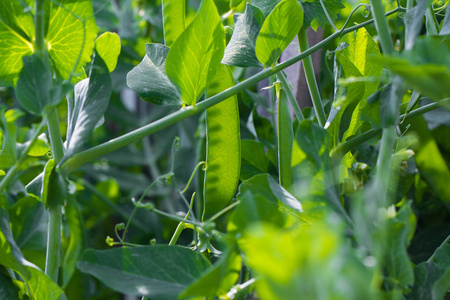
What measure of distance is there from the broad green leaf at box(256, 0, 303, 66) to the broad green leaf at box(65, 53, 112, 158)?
9cm

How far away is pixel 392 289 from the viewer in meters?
0.19

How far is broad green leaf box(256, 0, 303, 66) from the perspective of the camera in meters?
0.26

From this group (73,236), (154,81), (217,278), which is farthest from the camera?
(73,236)

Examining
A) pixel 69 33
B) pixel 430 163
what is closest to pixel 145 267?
pixel 69 33

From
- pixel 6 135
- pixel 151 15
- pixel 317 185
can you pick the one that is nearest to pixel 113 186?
pixel 151 15

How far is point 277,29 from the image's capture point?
27cm

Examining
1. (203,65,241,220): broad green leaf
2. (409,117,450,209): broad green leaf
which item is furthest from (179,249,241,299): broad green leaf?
(409,117,450,209): broad green leaf

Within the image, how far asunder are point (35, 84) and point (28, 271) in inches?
4.1

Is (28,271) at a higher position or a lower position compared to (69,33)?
lower

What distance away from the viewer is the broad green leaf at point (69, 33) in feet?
0.87

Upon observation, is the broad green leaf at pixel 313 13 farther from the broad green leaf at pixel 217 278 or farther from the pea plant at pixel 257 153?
the broad green leaf at pixel 217 278

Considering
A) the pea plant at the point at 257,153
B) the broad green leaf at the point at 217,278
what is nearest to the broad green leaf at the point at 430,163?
the pea plant at the point at 257,153

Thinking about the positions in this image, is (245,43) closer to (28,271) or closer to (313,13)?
(313,13)

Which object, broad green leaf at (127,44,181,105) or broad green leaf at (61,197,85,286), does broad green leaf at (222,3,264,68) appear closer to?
broad green leaf at (127,44,181,105)
